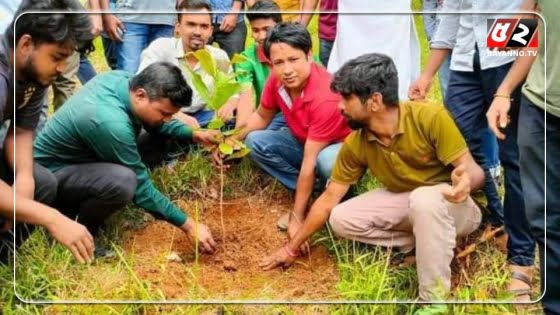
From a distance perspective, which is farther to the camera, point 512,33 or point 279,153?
point 279,153

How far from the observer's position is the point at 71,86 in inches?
119

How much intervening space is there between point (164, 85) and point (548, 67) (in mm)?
1122

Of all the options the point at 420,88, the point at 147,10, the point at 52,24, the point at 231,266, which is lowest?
the point at 231,266

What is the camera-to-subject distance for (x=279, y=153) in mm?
2930

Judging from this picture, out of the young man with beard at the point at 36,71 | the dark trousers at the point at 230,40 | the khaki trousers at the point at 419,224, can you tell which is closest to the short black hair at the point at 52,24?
the young man with beard at the point at 36,71

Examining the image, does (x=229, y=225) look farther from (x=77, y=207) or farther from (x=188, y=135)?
(x=77, y=207)

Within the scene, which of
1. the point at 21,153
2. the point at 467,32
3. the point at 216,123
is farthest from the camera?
the point at 216,123

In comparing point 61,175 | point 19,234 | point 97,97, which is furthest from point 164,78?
point 19,234

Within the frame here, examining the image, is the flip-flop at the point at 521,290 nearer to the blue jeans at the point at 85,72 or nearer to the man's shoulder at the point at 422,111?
the man's shoulder at the point at 422,111

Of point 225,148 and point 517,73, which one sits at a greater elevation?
point 517,73

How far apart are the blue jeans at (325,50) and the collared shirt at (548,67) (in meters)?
1.03

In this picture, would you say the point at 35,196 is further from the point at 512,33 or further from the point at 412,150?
the point at 512,33

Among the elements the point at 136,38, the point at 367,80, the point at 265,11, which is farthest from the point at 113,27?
the point at 367,80

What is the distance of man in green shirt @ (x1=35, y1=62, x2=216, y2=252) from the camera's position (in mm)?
2621
